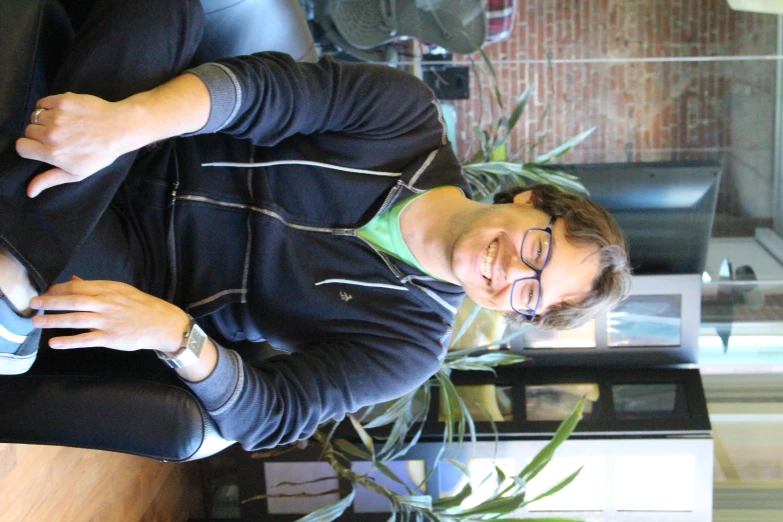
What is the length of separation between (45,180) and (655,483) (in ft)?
7.80

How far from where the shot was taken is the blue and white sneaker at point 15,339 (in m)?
1.03

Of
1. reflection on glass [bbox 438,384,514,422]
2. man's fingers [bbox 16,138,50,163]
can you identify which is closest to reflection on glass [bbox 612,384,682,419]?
reflection on glass [bbox 438,384,514,422]

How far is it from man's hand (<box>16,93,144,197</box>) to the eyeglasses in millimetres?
753

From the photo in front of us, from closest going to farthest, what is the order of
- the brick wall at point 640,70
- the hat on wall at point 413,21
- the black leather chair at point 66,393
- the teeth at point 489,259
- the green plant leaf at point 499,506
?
the black leather chair at point 66,393 < the teeth at point 489,259 < the green plant leaf at point 499,506 < the hat on wall at point 413,21 < the brick wall at point 640,70

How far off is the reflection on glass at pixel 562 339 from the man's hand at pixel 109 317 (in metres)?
1.92

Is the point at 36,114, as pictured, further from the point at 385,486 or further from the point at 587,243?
the point at 385,486

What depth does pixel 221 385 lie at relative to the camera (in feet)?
4.01

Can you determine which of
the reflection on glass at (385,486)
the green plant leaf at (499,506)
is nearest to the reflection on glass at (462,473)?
the reflection on glass at (385,486)

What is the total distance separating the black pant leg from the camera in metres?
1.05

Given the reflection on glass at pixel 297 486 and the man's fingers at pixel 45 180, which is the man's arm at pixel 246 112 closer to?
the man's fingers at pixel 45 180

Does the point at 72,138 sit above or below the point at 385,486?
above

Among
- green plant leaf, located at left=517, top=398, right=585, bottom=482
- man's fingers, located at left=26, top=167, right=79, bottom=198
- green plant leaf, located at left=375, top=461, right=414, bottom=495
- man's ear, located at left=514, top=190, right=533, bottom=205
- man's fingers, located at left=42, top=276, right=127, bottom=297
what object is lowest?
green plant leaf, located at left=375, top=461, right=414, bottom=495

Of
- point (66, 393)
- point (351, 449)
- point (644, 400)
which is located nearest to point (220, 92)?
point (66, 393)

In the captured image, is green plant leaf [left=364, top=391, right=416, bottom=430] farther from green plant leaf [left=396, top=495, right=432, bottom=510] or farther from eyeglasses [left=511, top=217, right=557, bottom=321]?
eyeglasses [left=511, top=217, right=557, bottom=321]
